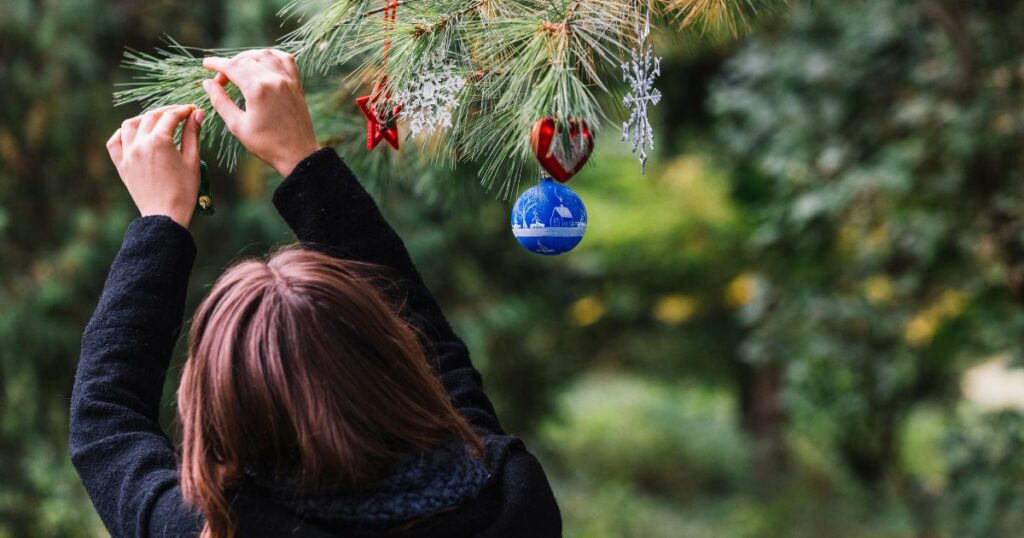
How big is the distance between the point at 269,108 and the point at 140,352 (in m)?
0.31

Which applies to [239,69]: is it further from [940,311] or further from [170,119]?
[940,311]

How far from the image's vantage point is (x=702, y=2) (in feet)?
4.64

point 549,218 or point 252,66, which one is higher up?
point 549,218

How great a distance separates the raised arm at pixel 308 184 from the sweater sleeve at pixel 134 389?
14 cm

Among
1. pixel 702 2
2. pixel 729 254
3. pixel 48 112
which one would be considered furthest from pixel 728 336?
pixel 702 2

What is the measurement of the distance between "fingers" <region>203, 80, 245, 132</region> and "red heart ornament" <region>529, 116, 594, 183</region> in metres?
0.35

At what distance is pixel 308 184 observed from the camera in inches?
44.8

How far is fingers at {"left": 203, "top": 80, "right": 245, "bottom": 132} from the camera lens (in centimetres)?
113

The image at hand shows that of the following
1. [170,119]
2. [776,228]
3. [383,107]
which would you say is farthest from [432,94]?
[776,228]

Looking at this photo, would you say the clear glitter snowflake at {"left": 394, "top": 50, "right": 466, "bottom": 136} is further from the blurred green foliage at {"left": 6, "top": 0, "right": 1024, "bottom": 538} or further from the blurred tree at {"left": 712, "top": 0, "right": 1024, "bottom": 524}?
the blurred tree at {"left": 712, "top": 0, "right": 1024, "bottom": 524}

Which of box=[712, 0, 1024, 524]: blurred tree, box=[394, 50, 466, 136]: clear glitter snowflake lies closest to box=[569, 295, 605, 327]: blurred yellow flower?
box=[712, 0, 1024, 524]: blurred tree

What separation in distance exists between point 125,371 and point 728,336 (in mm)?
6587

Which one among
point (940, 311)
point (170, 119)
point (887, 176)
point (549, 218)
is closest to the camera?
point (170, 119)

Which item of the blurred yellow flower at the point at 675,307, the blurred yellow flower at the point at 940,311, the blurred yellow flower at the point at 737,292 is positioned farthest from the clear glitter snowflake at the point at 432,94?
the blurred yellow flower at the point at 675,307
